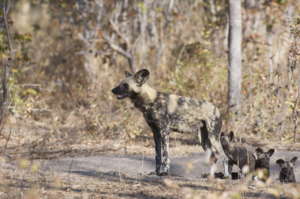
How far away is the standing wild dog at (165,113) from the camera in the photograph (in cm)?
733

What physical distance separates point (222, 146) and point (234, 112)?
346 centimetres

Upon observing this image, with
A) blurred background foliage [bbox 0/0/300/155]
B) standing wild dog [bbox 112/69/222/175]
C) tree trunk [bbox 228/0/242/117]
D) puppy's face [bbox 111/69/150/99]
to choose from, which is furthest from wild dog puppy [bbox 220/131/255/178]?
tree trunk [bbox 228/0/242/117]

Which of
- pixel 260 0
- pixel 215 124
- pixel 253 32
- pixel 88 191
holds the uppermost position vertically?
pixel 260 0

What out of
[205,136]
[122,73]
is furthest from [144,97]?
[122,73]

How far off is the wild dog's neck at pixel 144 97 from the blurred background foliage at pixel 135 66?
9.46 feet

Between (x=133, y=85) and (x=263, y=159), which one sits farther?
(x=263, y=159)

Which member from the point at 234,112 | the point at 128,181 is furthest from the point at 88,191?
the point at 234,112

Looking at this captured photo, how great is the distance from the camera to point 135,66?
48.0 feet

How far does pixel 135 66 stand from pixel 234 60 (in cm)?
371

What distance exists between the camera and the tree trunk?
11.4 m

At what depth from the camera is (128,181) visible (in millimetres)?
7043

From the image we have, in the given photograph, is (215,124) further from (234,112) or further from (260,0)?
(260,0)

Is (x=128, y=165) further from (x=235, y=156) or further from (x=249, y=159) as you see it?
(x=249, y=159)

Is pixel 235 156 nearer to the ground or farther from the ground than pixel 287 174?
farther from the ground
